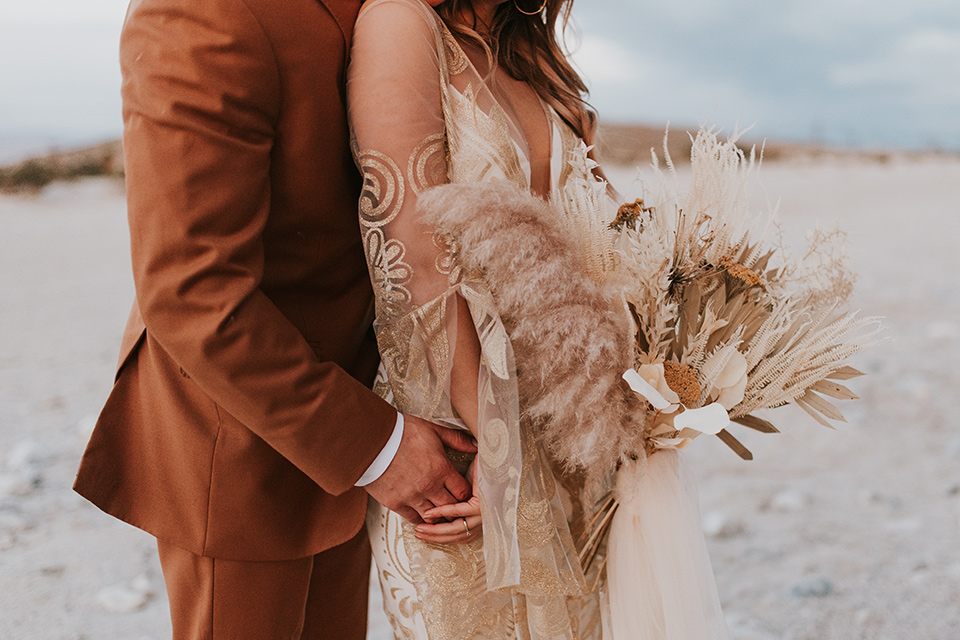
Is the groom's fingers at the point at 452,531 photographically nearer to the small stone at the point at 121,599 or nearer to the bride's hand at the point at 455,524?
the bride's hand at the point at 455,524

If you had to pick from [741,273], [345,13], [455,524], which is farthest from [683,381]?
[345,13]

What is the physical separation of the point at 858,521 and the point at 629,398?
2.58 m

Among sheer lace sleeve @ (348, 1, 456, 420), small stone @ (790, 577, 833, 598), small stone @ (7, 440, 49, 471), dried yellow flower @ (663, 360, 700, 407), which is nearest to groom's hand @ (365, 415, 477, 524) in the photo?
sheer lace sleeve @ (348, 1, 456, 420)

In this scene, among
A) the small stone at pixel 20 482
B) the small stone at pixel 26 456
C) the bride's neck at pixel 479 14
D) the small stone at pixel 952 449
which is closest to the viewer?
the bride's neck at pixel 479 14

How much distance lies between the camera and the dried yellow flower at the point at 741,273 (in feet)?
3.62

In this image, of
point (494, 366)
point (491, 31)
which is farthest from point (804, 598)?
point (491, 31)

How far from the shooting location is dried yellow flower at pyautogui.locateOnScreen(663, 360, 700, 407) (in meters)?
1.08

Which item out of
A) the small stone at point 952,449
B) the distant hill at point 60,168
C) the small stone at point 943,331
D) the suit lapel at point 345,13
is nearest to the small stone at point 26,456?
the suit lapel at point 345,13

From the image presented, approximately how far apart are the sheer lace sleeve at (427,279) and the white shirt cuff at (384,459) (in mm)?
76

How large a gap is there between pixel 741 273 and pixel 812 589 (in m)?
1.97

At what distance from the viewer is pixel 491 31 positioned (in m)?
1.41

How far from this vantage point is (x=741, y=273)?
1104mm

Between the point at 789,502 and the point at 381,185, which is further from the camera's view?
the point at 789,502

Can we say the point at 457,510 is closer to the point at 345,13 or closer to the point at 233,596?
the point at 233,596
